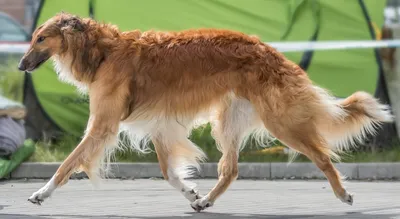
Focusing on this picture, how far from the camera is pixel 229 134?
8.38 metres

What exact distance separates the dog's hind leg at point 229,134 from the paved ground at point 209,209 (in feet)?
0.47

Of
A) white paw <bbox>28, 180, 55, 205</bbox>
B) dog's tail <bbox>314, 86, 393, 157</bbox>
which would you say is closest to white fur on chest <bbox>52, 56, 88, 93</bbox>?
white paw <bbox>28, 180, 55, 205</bbox>

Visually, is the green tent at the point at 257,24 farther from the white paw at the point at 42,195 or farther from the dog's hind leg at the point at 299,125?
the white paw at the point at 42,195

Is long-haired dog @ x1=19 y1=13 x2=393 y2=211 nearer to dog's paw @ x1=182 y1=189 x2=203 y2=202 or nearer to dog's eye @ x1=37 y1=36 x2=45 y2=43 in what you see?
dog's eye @ x1=37 y1=36 x2=45 y2=43

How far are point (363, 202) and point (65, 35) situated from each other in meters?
2.93

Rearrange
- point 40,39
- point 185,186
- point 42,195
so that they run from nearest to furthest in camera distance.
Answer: point 42,195 → point 40,39 → point 185,186

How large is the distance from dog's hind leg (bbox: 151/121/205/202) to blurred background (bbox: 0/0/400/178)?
3210mm

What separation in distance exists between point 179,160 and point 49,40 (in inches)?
59.2

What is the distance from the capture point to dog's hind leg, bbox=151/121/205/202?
830 centimetres

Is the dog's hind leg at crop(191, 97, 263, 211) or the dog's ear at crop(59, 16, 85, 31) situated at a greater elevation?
the dog's ear at crop(59, 16, 85, 31)

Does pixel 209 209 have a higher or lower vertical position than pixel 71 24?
lower

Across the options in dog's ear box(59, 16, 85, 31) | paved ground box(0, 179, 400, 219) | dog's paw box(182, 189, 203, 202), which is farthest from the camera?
dog's paw box(182, 189, 203, 202)

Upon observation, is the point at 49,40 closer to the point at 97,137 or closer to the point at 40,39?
the point at 40,39

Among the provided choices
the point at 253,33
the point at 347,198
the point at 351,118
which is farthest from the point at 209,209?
the point at 253,33
